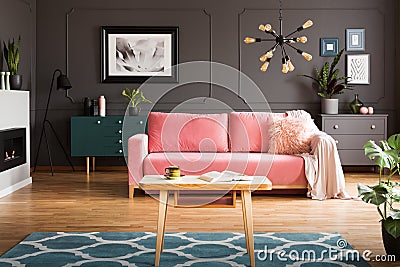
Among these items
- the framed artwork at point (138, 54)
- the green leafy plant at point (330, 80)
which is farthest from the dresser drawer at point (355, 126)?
the framed artwork at point (138, 54)

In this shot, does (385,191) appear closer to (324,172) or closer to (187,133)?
(324,172)

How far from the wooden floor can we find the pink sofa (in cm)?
28

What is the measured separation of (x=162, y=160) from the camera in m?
6.32

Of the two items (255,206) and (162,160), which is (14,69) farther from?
(255,206)

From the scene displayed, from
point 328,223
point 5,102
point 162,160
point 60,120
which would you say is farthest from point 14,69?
point 328,223

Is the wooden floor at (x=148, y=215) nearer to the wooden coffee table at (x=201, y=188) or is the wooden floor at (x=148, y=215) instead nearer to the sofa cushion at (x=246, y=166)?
the sofa cushion at (x=246, y=166)

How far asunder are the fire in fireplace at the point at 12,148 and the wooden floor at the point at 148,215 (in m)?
0.32

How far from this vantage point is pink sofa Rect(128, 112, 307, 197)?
20.7 feet

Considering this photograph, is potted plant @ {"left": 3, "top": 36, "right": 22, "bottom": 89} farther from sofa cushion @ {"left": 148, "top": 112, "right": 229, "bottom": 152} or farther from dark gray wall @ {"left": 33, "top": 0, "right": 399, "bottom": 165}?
sofa cushion @ {"left": 148, "top": 112, "right": 229, "bottom": 152}

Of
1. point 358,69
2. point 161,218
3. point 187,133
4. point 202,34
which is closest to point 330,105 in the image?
point 358,69

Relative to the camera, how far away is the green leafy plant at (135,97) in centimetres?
838

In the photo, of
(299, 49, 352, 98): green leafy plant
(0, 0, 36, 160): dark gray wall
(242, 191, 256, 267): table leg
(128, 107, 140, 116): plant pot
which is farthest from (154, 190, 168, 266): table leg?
(299, 49, 352, 98): green leafy plant

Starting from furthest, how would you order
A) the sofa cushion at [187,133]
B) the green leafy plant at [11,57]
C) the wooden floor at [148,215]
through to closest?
the green leafy plant at [11,57], the sofa cushion at [187,133], the wooden floor at [148,215]

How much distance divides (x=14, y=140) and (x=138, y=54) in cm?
215
